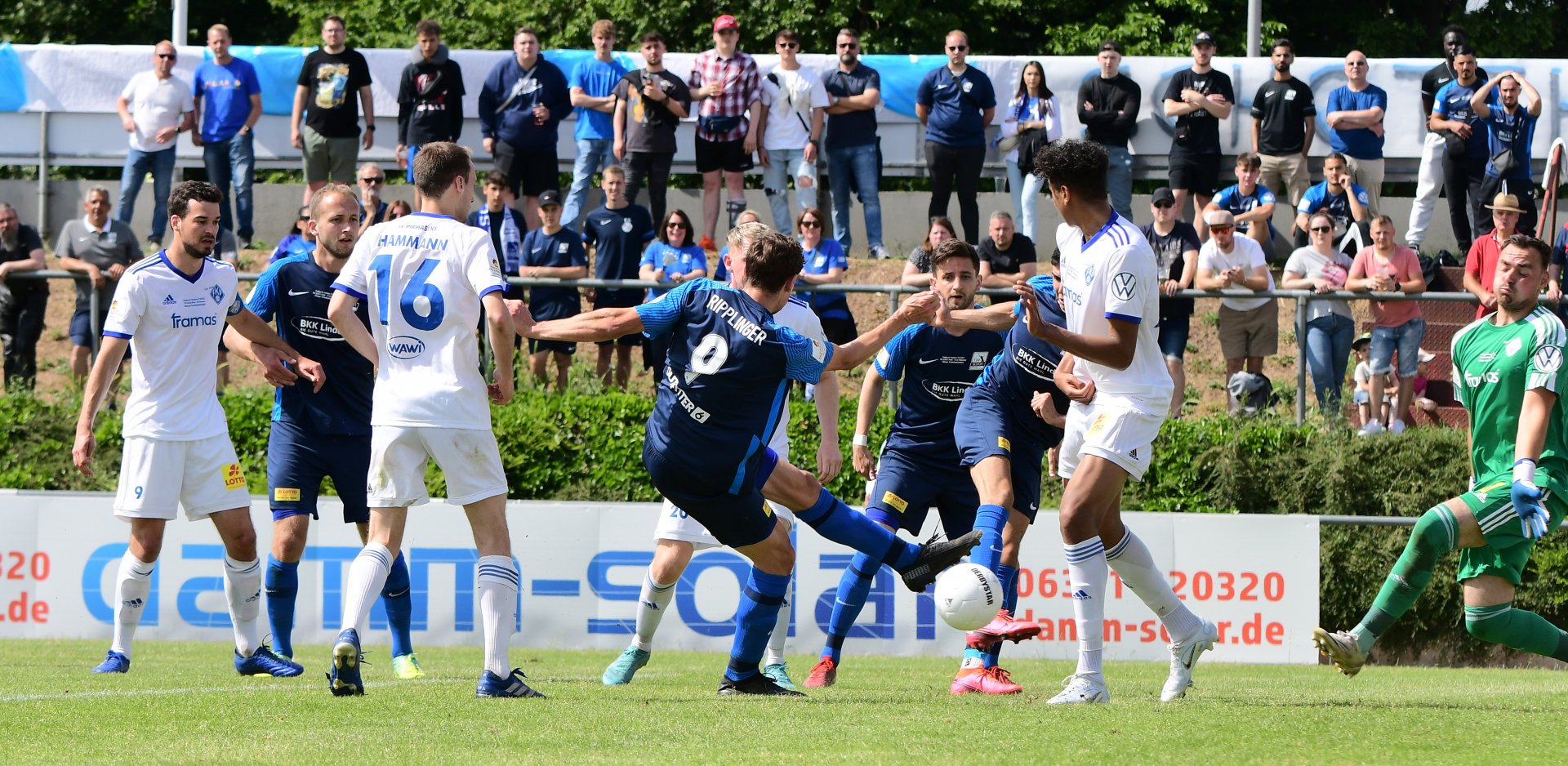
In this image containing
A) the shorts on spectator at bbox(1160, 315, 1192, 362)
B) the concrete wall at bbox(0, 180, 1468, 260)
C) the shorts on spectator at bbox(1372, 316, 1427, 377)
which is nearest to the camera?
the shorts on spectator at bbox(1160, 315, 1192, 362)

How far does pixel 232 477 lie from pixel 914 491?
11.8 ft

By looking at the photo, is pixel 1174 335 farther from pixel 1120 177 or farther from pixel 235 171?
pixel 235 171

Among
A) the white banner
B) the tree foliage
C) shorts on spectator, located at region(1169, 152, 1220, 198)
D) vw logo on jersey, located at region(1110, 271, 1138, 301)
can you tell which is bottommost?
the white banner

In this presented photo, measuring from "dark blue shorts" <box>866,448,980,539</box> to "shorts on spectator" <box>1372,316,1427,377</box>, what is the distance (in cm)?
574

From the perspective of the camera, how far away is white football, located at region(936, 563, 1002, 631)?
7.21 metres

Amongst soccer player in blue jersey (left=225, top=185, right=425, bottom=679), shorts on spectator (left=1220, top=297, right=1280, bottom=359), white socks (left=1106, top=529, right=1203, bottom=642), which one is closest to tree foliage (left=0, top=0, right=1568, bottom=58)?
shorts on spectator (left=1220, top=297, right=1280, bottom=359)

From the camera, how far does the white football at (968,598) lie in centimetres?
721

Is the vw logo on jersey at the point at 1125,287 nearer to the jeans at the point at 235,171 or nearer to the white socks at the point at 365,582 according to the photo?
the white socks at the point at 365,582

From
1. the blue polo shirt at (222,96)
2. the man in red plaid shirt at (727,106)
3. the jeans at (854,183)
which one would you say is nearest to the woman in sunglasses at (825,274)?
the man in red plaid shirt at (727,106)

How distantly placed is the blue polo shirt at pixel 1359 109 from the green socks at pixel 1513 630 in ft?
34.7

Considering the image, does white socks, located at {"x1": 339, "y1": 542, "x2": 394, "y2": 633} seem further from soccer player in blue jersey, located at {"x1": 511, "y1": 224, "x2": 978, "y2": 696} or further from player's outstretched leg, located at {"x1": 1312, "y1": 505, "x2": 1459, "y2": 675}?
player's outstretched leg, located at {"x1": 1312, "y1": 505, "x2": 1459, "y2": 675}

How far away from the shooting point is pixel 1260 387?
1396cm

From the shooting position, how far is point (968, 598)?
722 cm

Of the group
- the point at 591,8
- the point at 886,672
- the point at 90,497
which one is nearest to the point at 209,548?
the point at 90,497
